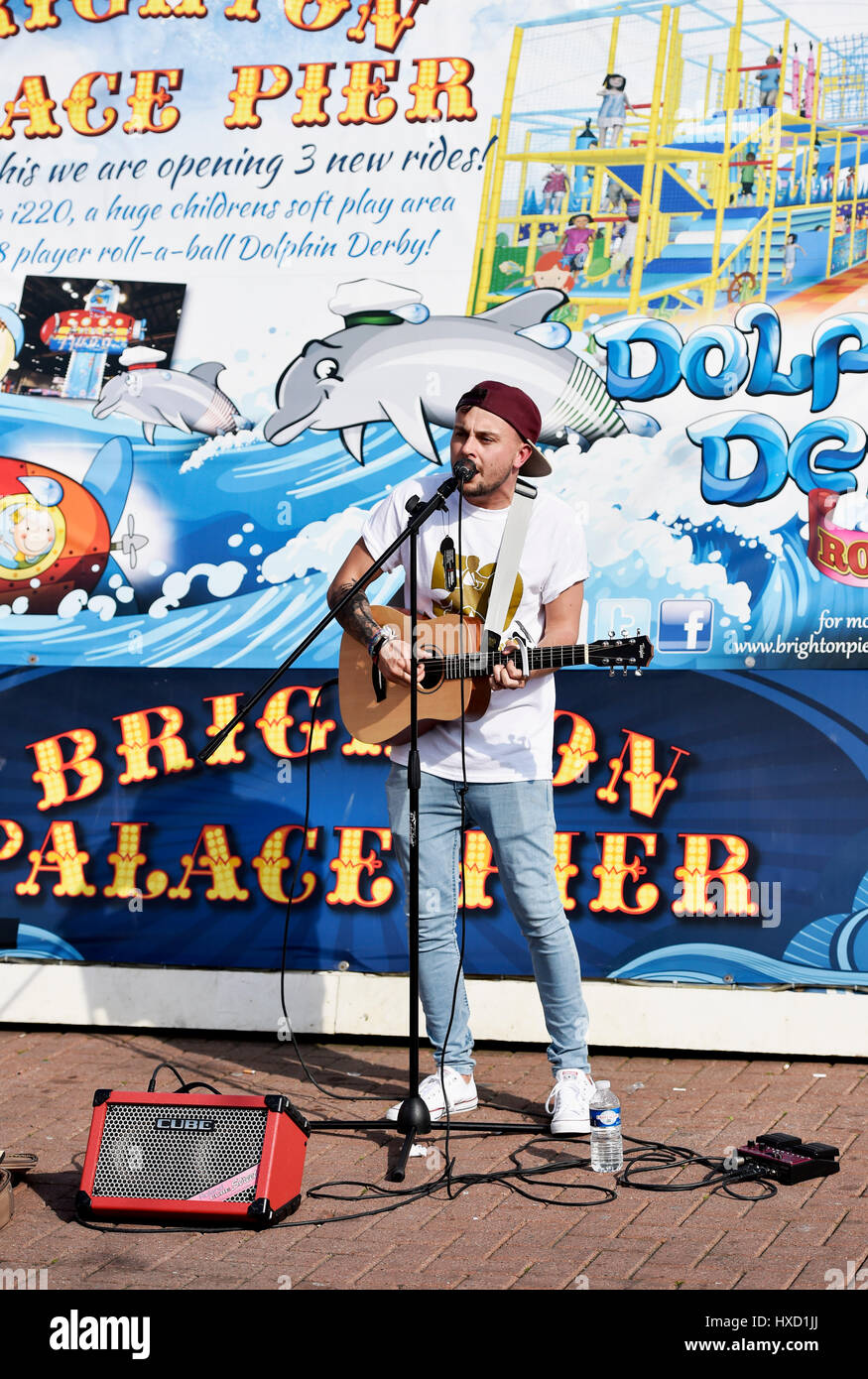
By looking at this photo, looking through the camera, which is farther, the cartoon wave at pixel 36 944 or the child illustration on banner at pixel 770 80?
the cartoon wave at pixel 36 944

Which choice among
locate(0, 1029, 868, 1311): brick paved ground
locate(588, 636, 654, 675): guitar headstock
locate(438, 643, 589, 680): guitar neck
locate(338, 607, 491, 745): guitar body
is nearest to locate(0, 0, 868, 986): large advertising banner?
locate(0, 1029, 868, 1311): brick paved ground

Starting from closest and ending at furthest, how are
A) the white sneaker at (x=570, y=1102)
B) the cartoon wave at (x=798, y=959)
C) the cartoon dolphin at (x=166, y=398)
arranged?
the white sneaker at (x=570, y=1102), the cartoon wave at (x=798, y=959), the cartoon dolphin at (x=166, y=398)

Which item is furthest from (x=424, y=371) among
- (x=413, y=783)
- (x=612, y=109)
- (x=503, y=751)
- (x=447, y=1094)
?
(x=447, y=1094)

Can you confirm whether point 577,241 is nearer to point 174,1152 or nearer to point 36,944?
point 36,944

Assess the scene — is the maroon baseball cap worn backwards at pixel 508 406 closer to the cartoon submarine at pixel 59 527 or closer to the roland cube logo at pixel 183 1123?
the cartoon submarine at pixel 59 527

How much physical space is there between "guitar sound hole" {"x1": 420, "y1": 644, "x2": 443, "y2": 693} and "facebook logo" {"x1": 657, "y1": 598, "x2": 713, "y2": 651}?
3.63ft

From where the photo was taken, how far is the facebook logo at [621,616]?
18.5 ft

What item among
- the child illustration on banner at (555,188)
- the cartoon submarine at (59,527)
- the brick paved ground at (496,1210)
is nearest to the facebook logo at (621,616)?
the child illustration on banner at (555,188)

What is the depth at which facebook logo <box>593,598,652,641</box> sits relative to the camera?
18.5 ft

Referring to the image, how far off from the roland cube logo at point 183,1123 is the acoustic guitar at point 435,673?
1.35 m

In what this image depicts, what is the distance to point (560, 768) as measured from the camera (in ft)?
18.8

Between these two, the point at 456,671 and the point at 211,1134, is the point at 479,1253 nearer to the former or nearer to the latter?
the point at 211,1134

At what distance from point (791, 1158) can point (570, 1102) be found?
702 millimetres

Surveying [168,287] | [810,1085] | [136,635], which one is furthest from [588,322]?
[810,1085]
